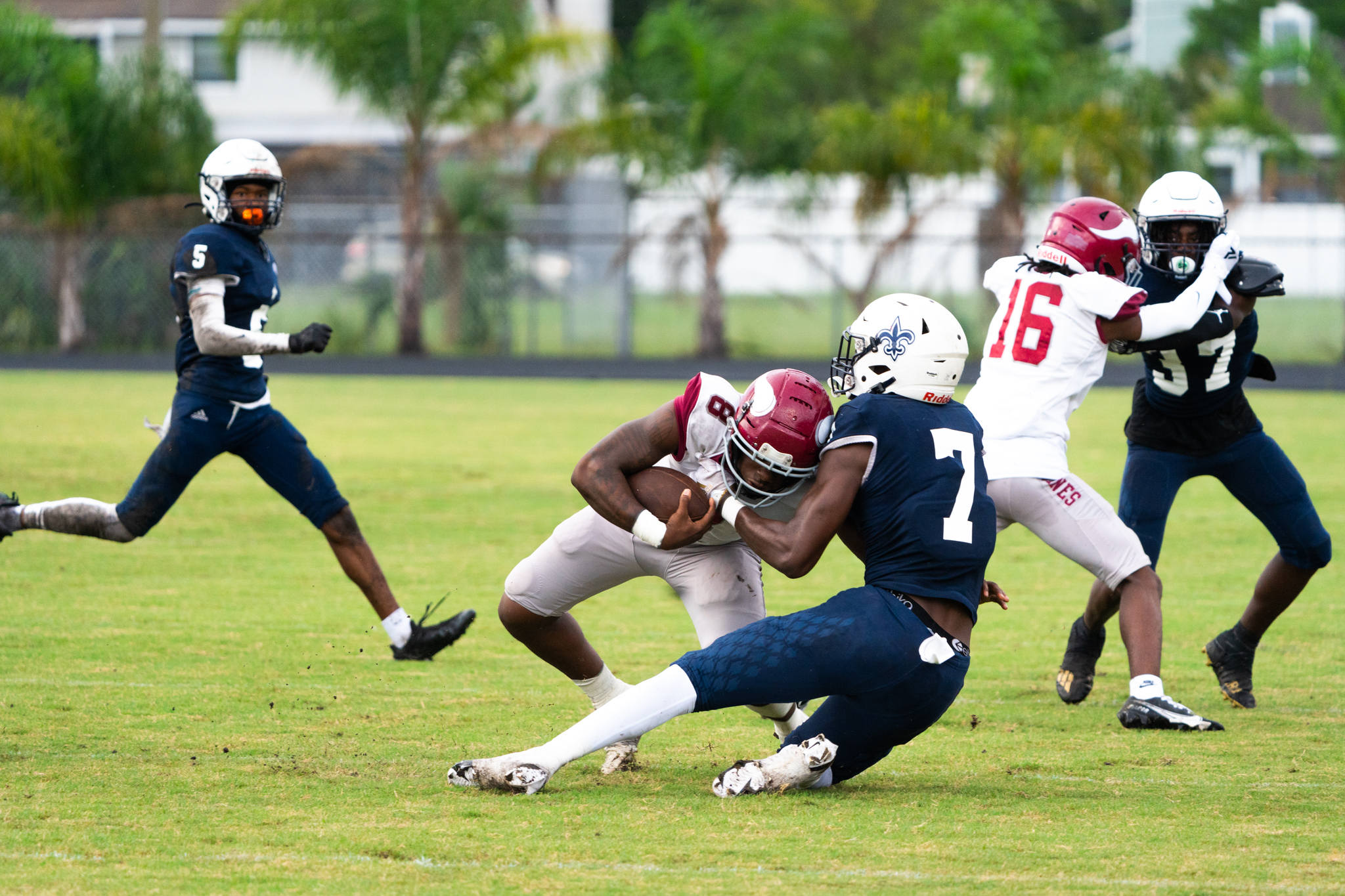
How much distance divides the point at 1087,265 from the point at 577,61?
2343cm

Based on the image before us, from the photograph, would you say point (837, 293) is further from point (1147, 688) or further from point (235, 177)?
point (1147, 688)

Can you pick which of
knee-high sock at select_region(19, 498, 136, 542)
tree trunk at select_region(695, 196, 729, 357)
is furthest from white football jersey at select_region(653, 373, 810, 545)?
tree trunk at select_region(695, 196, 729, 357)

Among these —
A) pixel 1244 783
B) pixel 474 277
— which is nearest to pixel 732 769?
→ pixel 1244 783

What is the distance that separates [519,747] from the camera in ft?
17.6

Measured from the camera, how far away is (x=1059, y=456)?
6.02 metres

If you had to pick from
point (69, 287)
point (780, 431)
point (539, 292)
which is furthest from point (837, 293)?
point (780, 431)

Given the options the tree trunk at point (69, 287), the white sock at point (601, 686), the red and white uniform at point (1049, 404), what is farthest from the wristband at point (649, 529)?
the tree trunk at point (69, 287)

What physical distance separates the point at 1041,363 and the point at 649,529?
2.08 m

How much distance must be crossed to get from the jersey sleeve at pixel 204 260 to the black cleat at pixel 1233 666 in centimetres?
438

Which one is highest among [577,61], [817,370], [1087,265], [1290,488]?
[577,61]

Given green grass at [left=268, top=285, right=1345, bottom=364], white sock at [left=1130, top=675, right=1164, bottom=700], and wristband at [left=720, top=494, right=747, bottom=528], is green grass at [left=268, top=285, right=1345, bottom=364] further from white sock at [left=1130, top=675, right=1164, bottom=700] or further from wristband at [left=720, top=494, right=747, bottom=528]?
wristband at [left=720, top=494, right=747, bottom=528]

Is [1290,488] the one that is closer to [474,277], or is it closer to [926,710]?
[926,710]

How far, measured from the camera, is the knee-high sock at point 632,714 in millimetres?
4543

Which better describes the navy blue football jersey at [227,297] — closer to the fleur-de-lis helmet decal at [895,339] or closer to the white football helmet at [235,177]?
the white football helmet at [235,177]
